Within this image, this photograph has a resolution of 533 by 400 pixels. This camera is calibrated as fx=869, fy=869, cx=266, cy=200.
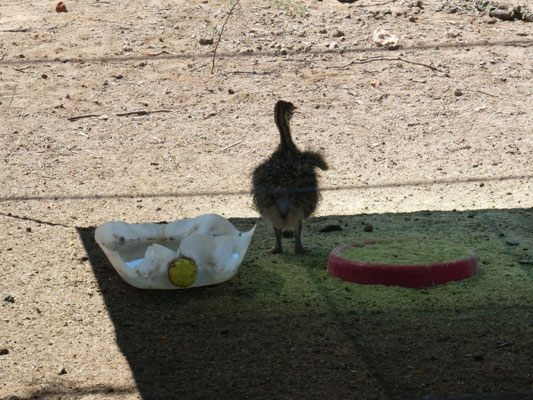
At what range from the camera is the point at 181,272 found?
502cm

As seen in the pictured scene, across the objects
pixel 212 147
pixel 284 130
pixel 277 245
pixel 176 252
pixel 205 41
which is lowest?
pixel 212 147

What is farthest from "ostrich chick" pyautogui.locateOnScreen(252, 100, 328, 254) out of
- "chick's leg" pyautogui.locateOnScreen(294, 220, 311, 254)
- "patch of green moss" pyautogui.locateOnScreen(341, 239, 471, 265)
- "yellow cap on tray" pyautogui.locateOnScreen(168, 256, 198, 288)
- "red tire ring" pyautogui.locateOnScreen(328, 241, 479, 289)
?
"yellow cap on tray" pyautogui.locateOnScreen(168, 256, 198, 288)

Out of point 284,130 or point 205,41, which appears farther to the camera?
point 205,41

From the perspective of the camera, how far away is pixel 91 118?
9.21 m

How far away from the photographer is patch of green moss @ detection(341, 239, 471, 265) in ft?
17.3

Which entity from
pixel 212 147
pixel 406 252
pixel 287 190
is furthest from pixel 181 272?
pixel 212 147

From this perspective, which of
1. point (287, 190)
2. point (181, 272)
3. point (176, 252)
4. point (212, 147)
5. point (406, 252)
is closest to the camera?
point (181, 272)

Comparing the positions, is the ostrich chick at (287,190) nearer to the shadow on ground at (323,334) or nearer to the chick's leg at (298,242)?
the chick's leg at (298,242)

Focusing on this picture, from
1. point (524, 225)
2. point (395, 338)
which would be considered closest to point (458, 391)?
point (395, 338)

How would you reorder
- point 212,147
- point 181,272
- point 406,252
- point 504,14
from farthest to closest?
point 504,14 → point 212,147 → point 406,252 → point 181,272

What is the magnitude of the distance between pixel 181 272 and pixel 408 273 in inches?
52.0

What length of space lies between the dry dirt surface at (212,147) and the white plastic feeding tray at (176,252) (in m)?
0.14

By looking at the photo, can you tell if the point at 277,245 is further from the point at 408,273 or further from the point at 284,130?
the point at 408,273

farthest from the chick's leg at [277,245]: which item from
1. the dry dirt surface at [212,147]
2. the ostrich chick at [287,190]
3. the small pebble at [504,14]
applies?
the small pebble at [504,14]
